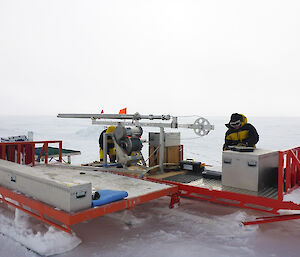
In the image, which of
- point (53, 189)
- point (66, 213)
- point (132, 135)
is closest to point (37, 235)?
point (53, 189)

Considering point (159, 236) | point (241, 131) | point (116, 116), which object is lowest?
point (159, 236)

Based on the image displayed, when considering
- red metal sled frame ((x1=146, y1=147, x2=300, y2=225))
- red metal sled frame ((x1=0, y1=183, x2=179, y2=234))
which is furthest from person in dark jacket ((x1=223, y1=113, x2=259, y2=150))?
Result: red metal sled frame ((x1=0, y1=183, x2=179, y2=234))

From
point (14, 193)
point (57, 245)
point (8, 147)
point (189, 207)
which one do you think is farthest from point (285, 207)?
point (8, 147)

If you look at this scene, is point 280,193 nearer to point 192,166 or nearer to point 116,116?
point 192,166

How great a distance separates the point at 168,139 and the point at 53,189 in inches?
142

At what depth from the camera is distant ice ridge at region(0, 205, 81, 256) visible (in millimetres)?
4074

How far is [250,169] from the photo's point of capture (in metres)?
4.84

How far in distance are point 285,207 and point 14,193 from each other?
14.1 ft

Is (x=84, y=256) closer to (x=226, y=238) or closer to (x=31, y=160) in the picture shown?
(x=226, y=238)

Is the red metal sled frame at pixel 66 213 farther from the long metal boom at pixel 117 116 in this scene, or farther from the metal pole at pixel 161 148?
the long metal boom at pixel 117 116

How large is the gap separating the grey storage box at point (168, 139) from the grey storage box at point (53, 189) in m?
3.26

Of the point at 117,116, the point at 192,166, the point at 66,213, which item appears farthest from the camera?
the point at 117,116

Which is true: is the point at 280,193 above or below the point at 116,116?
below

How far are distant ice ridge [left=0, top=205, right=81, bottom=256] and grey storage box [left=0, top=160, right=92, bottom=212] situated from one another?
0.61m
